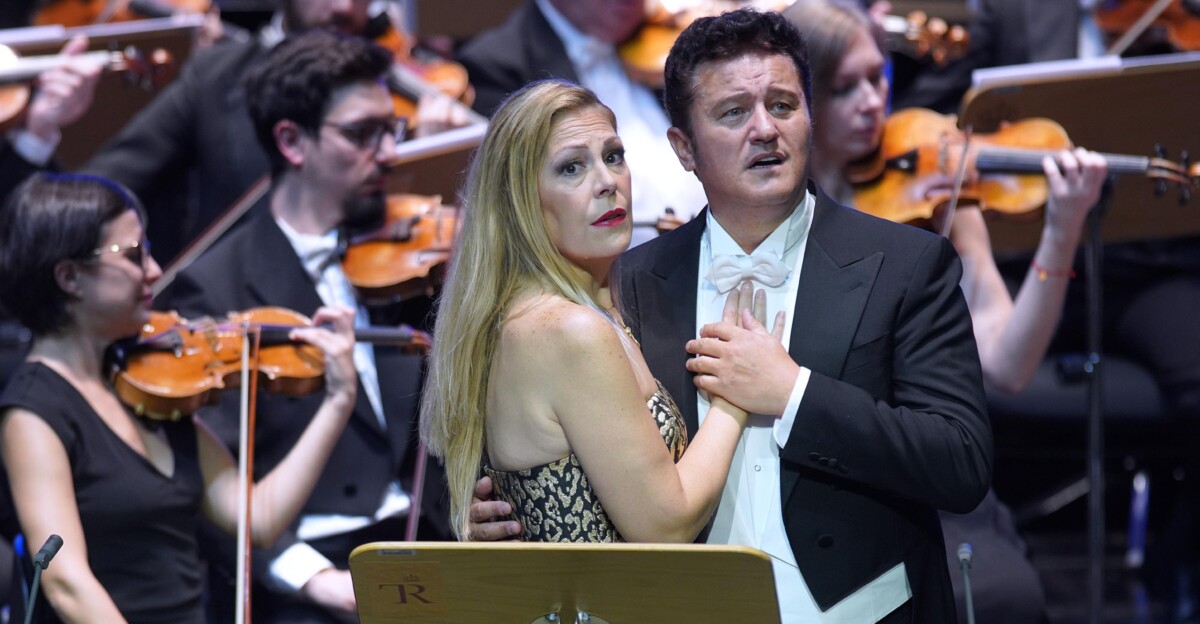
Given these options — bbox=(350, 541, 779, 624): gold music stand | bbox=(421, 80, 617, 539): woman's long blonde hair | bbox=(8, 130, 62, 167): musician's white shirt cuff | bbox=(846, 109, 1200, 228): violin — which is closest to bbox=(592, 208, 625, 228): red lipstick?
bbox=(421, 80, 617, 539): woman's long blonde hair

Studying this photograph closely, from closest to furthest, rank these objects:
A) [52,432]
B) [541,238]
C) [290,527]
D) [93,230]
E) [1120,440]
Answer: [541,238] < [52,432] < [93,230] < [290,527] < [1120,440]

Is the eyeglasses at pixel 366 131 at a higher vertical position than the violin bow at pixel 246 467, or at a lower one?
higher

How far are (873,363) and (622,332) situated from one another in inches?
15.9

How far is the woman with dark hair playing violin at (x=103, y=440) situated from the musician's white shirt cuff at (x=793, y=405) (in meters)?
1.34

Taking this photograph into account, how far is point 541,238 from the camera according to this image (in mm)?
2234

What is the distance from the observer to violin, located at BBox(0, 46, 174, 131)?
4168mm

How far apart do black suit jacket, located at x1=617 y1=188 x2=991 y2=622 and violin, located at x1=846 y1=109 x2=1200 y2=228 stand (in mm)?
1051

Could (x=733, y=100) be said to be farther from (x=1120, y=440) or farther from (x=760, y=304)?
(x=1120, y=440)

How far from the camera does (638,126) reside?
421 cm

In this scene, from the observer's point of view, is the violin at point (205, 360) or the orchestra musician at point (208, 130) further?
the orchestra musician at point (208, 130)

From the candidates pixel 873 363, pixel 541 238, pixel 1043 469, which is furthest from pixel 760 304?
pixel 1043 469

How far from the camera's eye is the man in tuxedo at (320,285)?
3.37 metres

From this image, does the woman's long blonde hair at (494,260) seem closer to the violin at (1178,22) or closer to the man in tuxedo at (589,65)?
the man in tuxedo at (589,65)

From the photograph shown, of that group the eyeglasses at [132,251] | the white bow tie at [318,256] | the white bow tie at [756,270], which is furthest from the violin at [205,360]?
the white bow tie at [756,270]
